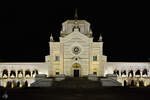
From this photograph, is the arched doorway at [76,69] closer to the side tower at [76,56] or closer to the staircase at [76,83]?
the side tower at [76,56]

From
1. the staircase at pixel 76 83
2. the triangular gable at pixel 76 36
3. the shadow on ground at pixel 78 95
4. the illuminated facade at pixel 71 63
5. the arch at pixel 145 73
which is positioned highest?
the triangular gable at pixel 76 36

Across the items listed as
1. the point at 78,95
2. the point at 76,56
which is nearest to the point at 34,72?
the point at 76,56

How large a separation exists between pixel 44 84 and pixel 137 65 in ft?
64.6

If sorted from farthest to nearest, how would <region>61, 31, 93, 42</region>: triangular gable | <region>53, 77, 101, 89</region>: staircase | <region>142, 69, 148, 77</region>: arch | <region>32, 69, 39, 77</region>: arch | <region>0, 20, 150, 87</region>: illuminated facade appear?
<region>142, 69, 148, 77</region>: arch → <region>32, 69, 39, 77</region>: arch → <region>61, 31, 93, 42</region>: triangular gable → <region>0, 20, 150, 87</region>: illuminated facade → <region>53, 77, 101, 89</region>: staircase

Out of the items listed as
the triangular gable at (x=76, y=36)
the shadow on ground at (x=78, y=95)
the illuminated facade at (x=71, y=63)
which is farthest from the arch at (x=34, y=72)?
the shadow on ground at (x=78, y=95)

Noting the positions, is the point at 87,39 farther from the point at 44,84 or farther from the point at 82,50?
the point at 44,84

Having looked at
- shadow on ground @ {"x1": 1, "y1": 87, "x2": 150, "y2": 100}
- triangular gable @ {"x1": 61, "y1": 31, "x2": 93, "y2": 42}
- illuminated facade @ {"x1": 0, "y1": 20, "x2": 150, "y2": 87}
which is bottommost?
shadow on ground @ {"x1": 1, "y1": 87, "x2": 150, "y2": 100}

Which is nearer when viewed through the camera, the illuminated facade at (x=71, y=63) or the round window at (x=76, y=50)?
the illuminated facade at (x=71, y=63)

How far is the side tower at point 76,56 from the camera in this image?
38562 mm

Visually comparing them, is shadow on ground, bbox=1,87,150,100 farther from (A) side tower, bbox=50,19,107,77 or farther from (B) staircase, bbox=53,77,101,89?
(A) side tower, bbox=50,19,107,77

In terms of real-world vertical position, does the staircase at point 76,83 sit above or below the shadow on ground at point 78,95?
below

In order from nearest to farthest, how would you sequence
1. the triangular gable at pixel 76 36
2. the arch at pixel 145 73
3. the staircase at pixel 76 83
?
the staircase at pixel 76 83 < the triangular gable at pixel 76 36 < the arch at pixel 145 73

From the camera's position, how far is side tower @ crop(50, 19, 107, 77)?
38562 mm

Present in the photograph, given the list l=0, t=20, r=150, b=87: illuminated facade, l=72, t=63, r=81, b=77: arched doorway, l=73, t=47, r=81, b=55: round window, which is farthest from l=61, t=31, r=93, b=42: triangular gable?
l=72, t=63, r=81, b=77: arched doorway
